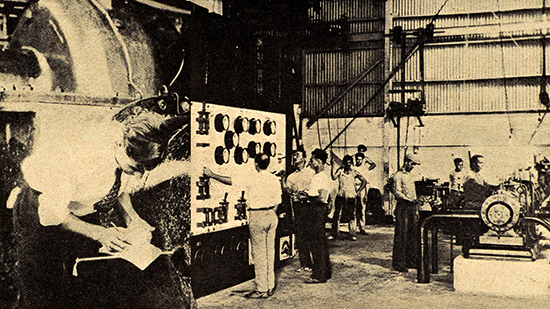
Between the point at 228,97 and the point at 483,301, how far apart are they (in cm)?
416

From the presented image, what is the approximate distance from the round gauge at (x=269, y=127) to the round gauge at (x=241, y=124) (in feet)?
2.04

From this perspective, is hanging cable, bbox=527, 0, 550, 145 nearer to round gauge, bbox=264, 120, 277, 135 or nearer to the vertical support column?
the vertical support column

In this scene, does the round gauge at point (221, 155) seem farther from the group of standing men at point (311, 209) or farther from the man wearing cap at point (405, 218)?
the man wearing cap at point (405, 218)

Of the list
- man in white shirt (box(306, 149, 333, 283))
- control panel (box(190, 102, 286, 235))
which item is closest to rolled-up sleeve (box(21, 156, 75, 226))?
control panel (box(190, 102, 286, 235))

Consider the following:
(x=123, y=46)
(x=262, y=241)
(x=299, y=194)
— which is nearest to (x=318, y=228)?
(x=299, y=194)

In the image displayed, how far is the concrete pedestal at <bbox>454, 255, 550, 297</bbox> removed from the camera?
669 centimetres

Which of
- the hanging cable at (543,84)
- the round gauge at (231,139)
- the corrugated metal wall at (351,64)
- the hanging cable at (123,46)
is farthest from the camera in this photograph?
the corrugated metal wall at (351,64)

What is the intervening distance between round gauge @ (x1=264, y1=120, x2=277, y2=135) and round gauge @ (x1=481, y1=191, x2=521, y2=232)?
129 inches

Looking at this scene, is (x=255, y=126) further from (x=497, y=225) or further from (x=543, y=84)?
(x=543, y=84)

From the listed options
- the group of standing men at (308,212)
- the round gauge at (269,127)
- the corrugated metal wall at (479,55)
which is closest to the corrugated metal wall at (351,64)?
the corrugated metal wall at (479,55)


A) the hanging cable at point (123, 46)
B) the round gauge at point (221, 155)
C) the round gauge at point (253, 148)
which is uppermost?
the hanging cable at point (123, 46)

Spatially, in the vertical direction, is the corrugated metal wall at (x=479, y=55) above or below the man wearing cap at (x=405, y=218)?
above

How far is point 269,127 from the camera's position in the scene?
832 cm

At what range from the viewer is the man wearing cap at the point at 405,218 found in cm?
820
